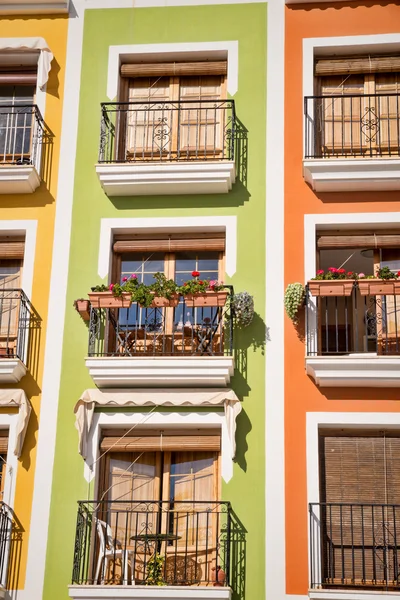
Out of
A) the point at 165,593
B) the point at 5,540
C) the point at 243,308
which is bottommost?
the point at 165,593

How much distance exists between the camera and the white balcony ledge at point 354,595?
44.2 ft

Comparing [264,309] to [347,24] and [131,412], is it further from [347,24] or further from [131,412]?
[347,24]

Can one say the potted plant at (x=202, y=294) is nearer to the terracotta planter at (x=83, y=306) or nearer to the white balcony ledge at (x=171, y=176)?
the terracotta planter at (x=83, y=306)

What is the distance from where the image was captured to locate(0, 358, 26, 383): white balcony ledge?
1517 centimetres

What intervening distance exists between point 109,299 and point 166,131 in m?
3.02

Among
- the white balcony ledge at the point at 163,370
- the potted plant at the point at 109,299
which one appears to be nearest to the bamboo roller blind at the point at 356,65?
the potted plant at the point at 109,299

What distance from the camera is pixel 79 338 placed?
15.7 metres

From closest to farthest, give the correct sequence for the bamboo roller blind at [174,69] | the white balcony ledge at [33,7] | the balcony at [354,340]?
the balcony at [354,340], the bamboo roller blind at [174,69], the white balcony ledge at [33,7]

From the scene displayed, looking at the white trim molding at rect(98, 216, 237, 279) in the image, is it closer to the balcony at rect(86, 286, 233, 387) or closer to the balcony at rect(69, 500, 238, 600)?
the balcony at rect(86, 286, 233, 387)

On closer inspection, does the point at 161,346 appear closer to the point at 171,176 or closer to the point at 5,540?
the point at 171,176

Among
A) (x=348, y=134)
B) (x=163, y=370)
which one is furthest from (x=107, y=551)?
(x=348, y=134)

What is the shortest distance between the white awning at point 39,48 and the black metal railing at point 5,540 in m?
6.27

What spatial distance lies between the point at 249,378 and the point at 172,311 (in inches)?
59.7

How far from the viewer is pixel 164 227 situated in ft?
53.0
